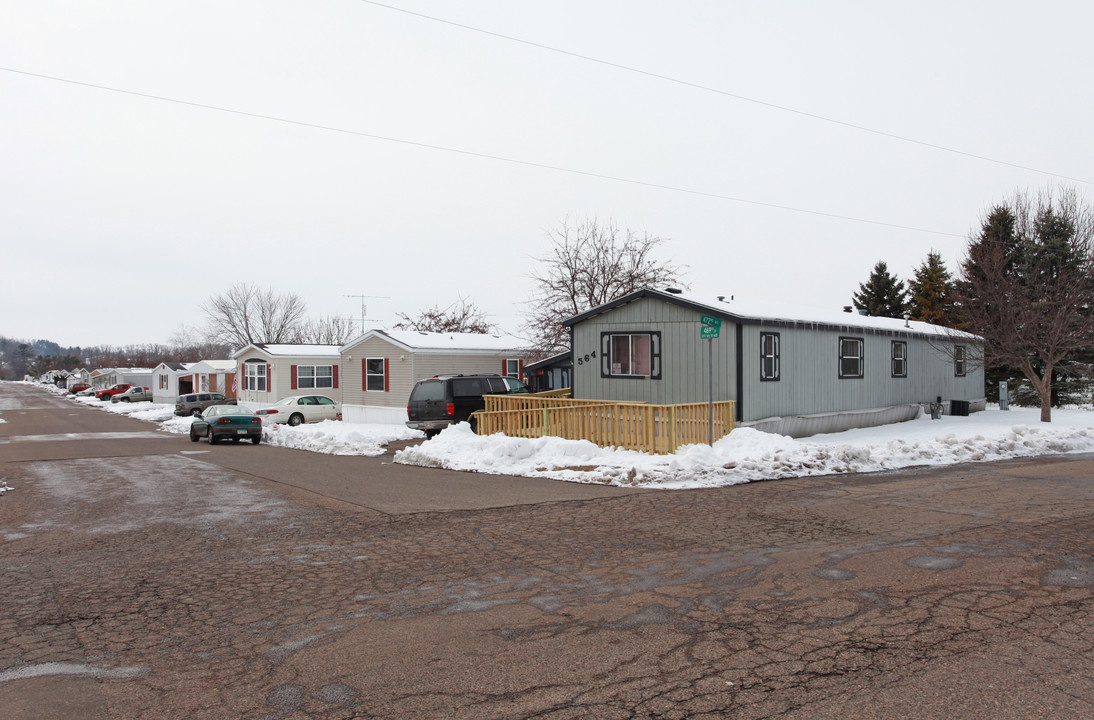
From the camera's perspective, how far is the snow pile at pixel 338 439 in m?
21.3

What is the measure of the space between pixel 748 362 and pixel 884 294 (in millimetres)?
38172

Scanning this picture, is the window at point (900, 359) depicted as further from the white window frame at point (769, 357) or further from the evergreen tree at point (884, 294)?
the evergreen tree at point (884, 294)

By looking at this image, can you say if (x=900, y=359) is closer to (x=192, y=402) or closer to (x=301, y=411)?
(x=301, y=411)

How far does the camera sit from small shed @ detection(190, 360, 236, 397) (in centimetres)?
5453

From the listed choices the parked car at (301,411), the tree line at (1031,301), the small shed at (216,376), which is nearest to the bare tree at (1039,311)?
the tree line at (1031,301)

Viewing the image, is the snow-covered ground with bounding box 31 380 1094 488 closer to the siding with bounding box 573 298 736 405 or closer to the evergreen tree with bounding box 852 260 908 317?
the siding with bounding box 573 298 736 405

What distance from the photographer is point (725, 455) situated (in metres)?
14.3

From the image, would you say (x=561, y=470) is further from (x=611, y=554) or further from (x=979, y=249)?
(x=979, y=249)

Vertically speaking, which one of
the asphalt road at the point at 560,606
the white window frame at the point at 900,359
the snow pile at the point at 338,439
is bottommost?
the snow pile at the point at 338,439

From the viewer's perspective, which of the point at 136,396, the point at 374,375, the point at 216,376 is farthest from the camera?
the point at 136,396

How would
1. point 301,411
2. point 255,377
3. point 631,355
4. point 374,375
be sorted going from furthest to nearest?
1. point 255,377
2. point 301,411
3. point 374,375
4. point 631,355

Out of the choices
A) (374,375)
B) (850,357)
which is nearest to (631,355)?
(850,357)

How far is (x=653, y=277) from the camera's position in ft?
117

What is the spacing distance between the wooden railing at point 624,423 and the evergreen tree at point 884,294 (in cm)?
3861
